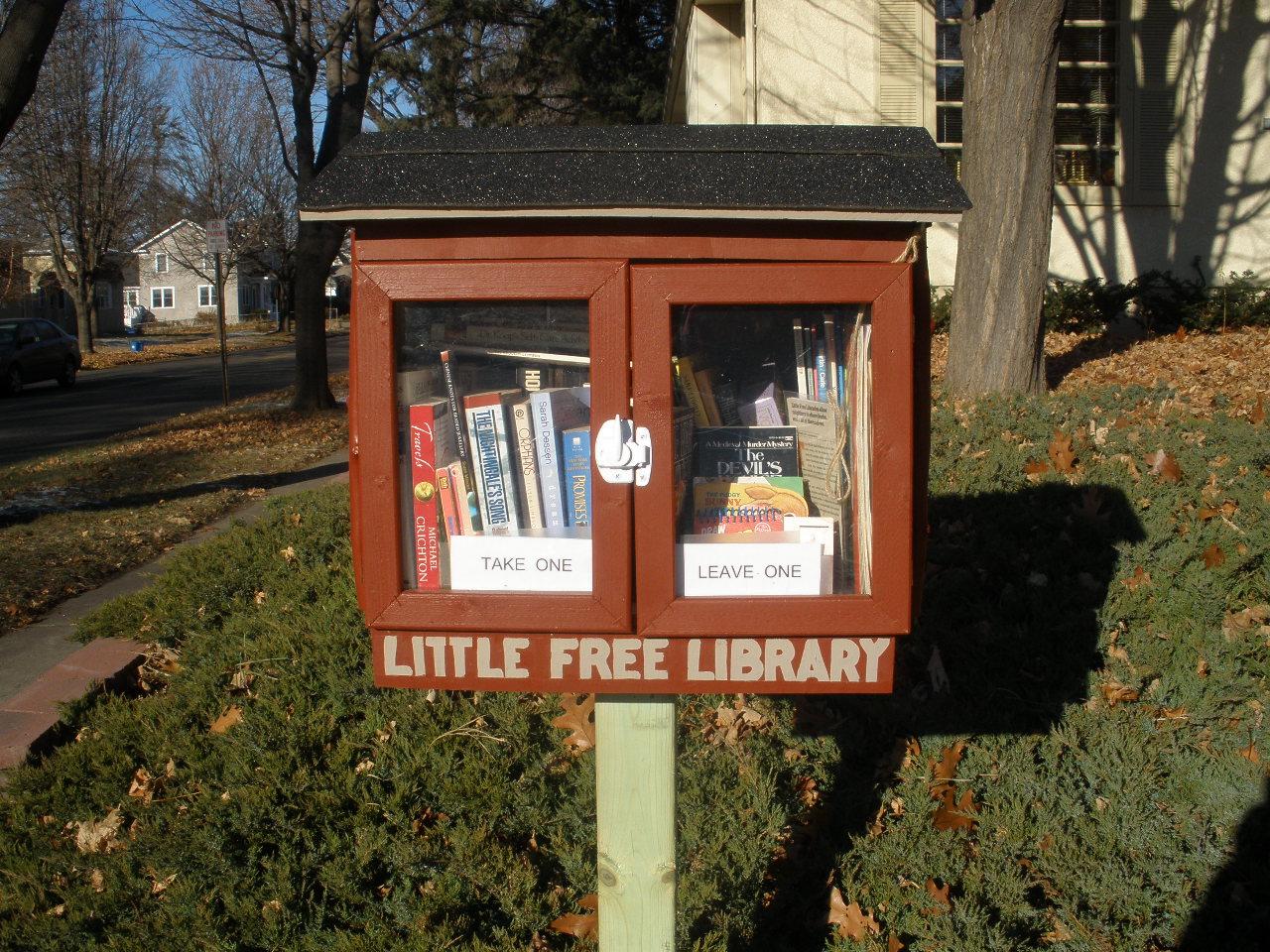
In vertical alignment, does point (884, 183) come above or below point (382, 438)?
above

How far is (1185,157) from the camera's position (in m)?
13.8

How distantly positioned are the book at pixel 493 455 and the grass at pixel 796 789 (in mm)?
1564

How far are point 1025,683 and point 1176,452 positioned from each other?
2.09m

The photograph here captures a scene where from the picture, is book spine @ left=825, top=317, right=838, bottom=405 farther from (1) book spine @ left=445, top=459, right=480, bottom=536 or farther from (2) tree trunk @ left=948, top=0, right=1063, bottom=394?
(2) tree trunk @ left=948, top=0, right=1063, bottom=394

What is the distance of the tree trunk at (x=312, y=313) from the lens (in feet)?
49.2

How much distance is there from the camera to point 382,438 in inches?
91.6

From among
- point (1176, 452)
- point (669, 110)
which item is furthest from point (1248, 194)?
point (669, 110)

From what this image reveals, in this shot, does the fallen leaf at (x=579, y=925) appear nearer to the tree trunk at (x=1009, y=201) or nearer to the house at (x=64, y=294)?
the tree trunk at (x=1009, y=201)

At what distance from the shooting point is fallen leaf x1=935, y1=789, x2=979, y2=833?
375 cm

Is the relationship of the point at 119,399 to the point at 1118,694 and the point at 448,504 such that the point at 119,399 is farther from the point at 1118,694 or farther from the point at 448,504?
the point at 448,504

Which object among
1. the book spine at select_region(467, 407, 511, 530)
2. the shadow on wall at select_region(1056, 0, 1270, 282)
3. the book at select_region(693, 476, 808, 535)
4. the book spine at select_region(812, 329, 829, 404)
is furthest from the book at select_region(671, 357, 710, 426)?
the shadow on wall at select_region(1056, 0, 1270, 282)

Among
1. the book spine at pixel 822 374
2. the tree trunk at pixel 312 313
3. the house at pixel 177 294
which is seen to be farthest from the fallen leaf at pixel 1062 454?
the house at pixel 177 294

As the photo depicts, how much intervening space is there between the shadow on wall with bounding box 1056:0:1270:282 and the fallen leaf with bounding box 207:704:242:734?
1222 centimetres

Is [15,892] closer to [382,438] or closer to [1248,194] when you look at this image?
[382,438]
